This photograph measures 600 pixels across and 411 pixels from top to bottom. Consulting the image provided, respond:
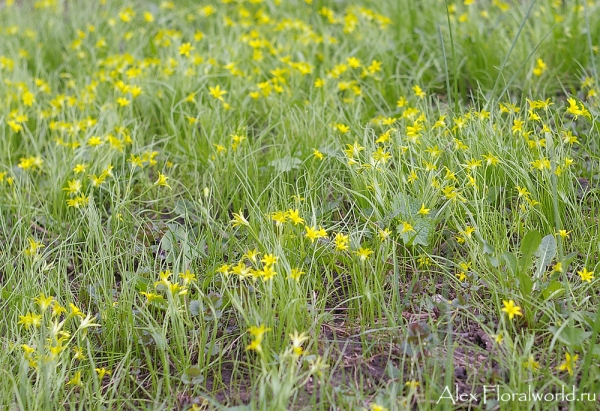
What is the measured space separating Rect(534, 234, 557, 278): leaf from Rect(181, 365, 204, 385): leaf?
3.89 ft

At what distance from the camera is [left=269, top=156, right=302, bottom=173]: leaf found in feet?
10.1

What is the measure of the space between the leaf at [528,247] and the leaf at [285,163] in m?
1.12

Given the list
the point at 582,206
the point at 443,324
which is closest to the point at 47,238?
the point at 443,324

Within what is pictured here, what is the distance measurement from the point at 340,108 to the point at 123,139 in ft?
3.63

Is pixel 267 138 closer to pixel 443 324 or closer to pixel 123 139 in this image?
pixel 123 139

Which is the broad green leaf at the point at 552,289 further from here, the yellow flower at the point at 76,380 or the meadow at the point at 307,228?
the yellow flower at the point at 76,380

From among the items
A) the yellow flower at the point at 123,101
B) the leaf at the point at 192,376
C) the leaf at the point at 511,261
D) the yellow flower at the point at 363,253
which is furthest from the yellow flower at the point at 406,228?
the yellow flower at the point at 123,101

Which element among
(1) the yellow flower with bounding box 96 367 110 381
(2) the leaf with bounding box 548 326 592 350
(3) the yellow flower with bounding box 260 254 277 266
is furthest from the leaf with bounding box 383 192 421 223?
(1) the yellow flower with bounding box 96 367 110 381

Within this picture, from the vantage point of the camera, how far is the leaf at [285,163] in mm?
3070

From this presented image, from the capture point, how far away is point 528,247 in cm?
236

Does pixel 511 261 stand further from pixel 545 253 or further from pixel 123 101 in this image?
pixel 123 101

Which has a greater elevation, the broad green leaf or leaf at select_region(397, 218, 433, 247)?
leaf at select_region(397, 218, 433, 247)

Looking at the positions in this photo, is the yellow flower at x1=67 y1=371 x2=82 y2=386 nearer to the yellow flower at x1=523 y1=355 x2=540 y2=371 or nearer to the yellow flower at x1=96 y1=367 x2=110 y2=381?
the yellow flower at x1=96 y1=367 x2=110 y2=381

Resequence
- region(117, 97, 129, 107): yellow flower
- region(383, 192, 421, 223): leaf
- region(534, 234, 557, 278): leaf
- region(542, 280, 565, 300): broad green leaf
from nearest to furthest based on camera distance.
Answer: region(542, 280, 565, 300): broad green leaf, region(534, 234, 557, 278): leaf, region(383, 192, 421, 223): leaf, region(117, 97, 129, 107): yellow flower
